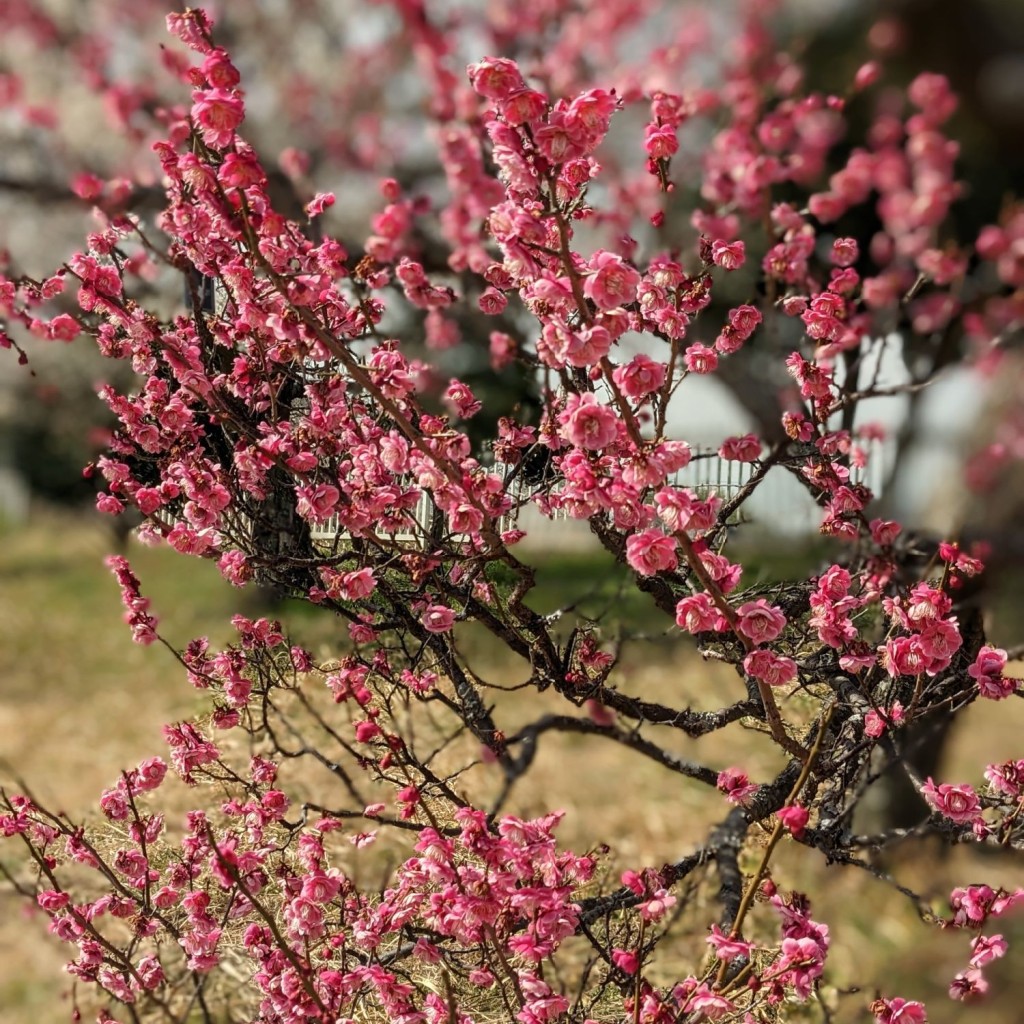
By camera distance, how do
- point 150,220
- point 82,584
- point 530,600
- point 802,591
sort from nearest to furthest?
1. point 802,591
2. point 530,600
3. point 150,220
4. point 82,584

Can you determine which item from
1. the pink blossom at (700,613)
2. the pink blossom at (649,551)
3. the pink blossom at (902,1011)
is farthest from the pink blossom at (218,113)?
the pink blossom at (902,1011)

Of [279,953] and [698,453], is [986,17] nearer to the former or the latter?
[698,453]

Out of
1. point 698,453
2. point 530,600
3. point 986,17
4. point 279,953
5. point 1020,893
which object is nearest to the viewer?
point 1020,893

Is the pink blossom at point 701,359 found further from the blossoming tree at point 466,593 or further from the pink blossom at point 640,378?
the pink blossom at point 640,378

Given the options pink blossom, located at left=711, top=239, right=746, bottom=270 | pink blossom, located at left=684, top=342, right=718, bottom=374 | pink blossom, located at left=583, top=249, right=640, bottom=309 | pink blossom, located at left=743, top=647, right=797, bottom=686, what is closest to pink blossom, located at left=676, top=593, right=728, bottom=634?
pink blossom, located at left=743, top=647, right=797, bottom=686

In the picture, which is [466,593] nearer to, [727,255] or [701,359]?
[701,359]

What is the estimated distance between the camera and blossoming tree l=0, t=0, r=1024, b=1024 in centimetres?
179

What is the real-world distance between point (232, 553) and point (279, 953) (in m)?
0.91

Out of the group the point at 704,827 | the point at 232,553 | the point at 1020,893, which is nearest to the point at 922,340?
the point at 704,827

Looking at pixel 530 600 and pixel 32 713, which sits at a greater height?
pixel 32 713

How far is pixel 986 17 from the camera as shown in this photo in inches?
193

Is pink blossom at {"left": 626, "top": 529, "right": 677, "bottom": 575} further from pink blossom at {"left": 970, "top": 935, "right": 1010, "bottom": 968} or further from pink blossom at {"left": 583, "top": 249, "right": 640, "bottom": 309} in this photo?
pink blossom at {"left": 970, "top": 935, "right": 1010, "bottom": 968}

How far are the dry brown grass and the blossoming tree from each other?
0.56 m

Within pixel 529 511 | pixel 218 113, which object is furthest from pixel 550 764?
pixel 218 113
